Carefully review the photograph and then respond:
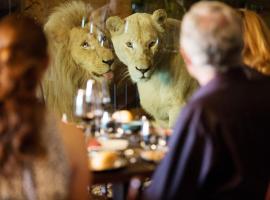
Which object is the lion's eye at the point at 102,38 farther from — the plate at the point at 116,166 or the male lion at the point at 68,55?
the plate at the point at 116,166

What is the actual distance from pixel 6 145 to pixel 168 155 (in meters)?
0.46

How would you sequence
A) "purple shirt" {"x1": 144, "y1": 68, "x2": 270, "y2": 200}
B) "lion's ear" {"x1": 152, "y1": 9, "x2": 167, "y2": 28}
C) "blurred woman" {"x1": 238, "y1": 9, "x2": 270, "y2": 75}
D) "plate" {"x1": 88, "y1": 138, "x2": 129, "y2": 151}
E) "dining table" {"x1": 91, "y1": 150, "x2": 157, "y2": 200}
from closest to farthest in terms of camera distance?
"purple shirt" {"x1": 144, "y1": 68, "x2": 270, "y2": 200}
"dining table" {"x1": 91, "y1": 150, "x2": 157, "y2": 200}
"plate" {"x1": 88, "y1": 138, "x2": 129, "y2": 151}
"blurred woman" {"x1": 238, "y1": 9, "x2": 270, "y2": 75}
"lion's ear" {"x1": 152, "y1": 9, "x2": 167, "y2": 28}

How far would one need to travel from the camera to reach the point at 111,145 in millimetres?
1944

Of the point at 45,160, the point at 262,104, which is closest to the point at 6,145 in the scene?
the point at 45,160

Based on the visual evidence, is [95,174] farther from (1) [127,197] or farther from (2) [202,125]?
(2) [202,125]

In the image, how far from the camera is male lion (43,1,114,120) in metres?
3.31

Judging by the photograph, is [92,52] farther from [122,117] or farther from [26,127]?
[26,127]

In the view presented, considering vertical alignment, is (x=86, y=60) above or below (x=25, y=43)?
below

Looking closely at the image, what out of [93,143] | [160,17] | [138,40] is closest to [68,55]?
[138,40]

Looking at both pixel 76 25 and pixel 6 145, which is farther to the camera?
pixel 76 25

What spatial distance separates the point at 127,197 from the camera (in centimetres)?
180

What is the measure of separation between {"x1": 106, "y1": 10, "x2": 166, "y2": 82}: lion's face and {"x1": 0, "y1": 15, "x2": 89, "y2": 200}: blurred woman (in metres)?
1.78

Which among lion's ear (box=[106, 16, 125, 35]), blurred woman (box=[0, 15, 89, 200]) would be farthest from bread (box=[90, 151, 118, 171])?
lion's ear (box=[106, 16, 125, 35])

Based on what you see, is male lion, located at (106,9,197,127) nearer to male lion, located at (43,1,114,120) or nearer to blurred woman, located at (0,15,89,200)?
male lion, located at (43,1,114,120)
